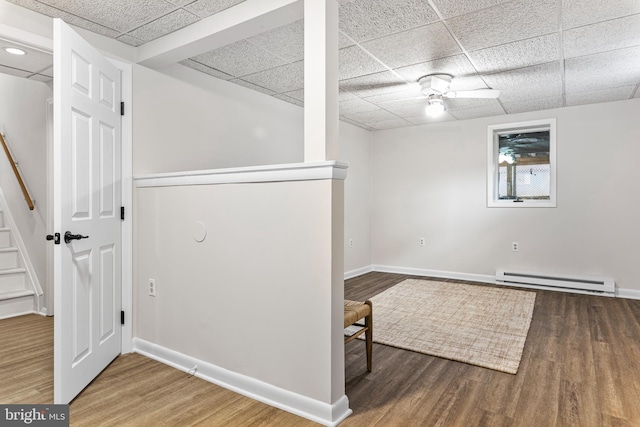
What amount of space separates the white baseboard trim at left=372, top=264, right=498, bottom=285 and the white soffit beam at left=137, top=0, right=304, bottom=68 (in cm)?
430

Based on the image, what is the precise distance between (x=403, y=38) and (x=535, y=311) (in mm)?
2951

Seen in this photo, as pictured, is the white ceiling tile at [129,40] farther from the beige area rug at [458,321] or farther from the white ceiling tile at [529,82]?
the white ceiling tile at [529,82]

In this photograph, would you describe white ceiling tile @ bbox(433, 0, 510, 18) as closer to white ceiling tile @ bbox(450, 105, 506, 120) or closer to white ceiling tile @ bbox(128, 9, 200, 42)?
white ceiling tile @ bbox(128, 9, 200, 42)

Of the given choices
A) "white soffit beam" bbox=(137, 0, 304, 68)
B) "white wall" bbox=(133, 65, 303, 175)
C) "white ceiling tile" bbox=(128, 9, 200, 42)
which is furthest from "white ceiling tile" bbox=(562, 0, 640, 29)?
"white wall" bbox=(133, 65, 303, 175)

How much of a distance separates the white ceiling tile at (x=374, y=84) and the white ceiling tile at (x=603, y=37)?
140 centimetres

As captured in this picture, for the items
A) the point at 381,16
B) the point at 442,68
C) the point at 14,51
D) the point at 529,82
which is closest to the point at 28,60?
the point at 14,51

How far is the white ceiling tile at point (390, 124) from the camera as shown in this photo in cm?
546

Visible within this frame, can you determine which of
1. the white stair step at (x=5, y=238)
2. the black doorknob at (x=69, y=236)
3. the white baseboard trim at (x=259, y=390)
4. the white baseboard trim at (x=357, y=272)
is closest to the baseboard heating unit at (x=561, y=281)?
the white baseboard trim at (x=357, y=272)

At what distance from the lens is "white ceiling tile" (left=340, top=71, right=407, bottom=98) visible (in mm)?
3594

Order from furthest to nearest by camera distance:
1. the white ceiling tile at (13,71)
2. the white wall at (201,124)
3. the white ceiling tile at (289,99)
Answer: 1. the white ceiling tile at (289,99)
2. the white ceiling tile at (13,71)
3. the white wall at (201,124)

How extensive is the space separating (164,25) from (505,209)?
4549mm

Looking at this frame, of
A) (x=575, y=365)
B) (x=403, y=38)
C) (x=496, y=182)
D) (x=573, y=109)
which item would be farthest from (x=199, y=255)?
(x=573, y=109)

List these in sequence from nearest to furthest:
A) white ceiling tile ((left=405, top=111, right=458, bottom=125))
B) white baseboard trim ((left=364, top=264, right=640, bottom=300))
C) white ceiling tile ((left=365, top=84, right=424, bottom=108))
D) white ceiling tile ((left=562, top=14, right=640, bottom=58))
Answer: white ceiling tile ((left=562, top=14, right=640, bottom=58)) < white ceiling tile ((left=365, top=84, right=424, bottom=108)) < white baseboard trim ((left=364, top=264, right=640, bottom=300)) < white ceiling tile ((left=405, top=111, right=458, bottom=125))

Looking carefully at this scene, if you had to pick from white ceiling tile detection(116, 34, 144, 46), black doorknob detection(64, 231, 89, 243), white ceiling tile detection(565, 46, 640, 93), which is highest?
white ceiling tile detection(565, 46, 640, 93)
